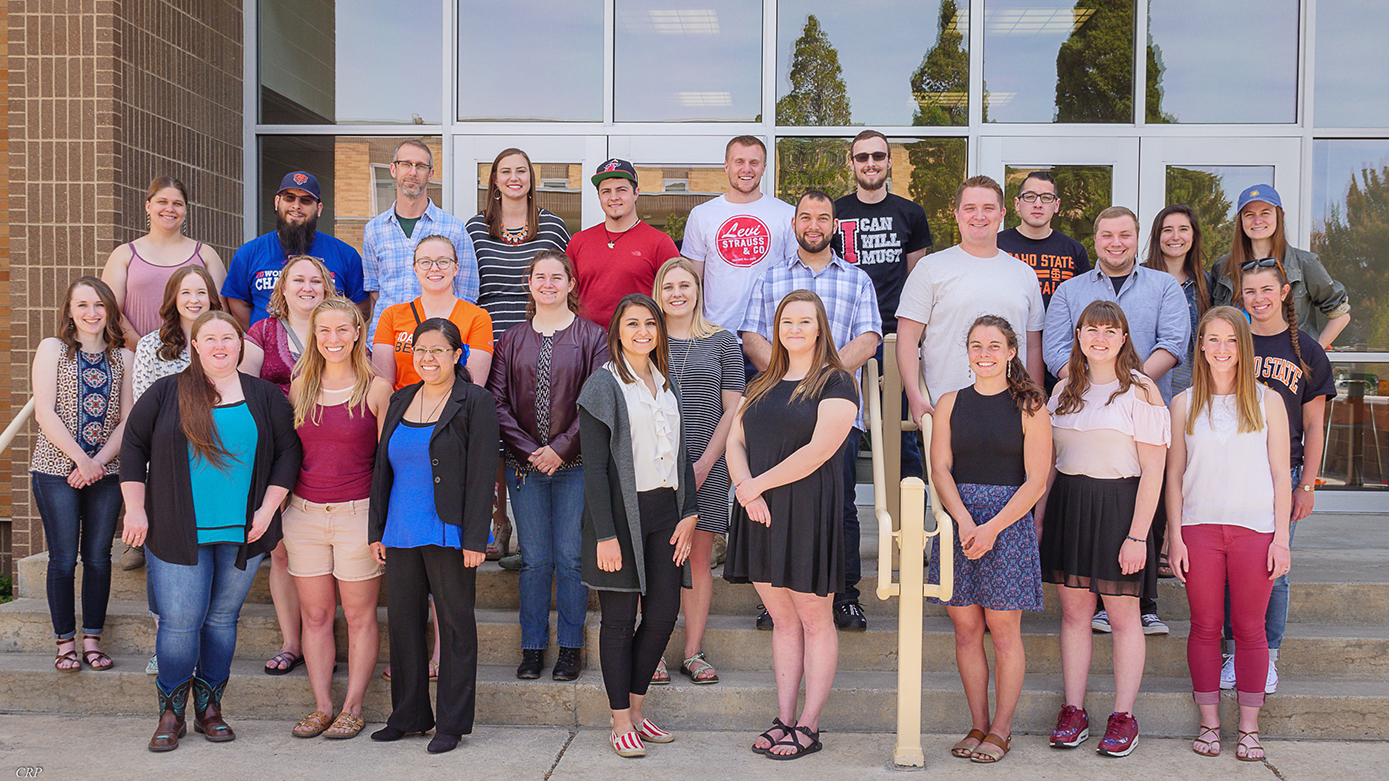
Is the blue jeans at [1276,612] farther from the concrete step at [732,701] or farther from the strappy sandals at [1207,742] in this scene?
the strappy sandals at [1207,742]

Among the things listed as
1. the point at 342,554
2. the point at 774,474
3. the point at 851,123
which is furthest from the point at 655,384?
the point at 851,123

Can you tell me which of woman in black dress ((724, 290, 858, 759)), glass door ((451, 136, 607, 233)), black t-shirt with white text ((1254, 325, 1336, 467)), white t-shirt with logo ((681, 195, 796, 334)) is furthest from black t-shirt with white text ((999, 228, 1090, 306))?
glass door ((451, 136, 607, 233))

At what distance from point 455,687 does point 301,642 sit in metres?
1.02

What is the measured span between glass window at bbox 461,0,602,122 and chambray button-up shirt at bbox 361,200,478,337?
8.39 ft

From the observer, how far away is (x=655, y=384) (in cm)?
399

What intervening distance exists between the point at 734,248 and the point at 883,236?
33.1 inches

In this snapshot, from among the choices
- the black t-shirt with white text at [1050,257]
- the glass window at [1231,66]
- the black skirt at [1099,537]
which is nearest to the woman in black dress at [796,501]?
the black skirt at [1099,537]

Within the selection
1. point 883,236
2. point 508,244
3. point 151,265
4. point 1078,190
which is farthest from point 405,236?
point 1078,190

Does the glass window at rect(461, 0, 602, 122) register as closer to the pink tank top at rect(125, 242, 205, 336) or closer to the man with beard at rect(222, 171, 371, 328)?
the man with beard at rect(222, 171, 371, 328)

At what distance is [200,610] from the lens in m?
3.95

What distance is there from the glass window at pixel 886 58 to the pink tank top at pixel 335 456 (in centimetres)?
449

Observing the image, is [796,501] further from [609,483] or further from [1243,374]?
[1243,374]

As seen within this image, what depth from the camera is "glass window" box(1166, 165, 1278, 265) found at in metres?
7.09

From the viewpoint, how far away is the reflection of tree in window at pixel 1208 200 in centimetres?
708
